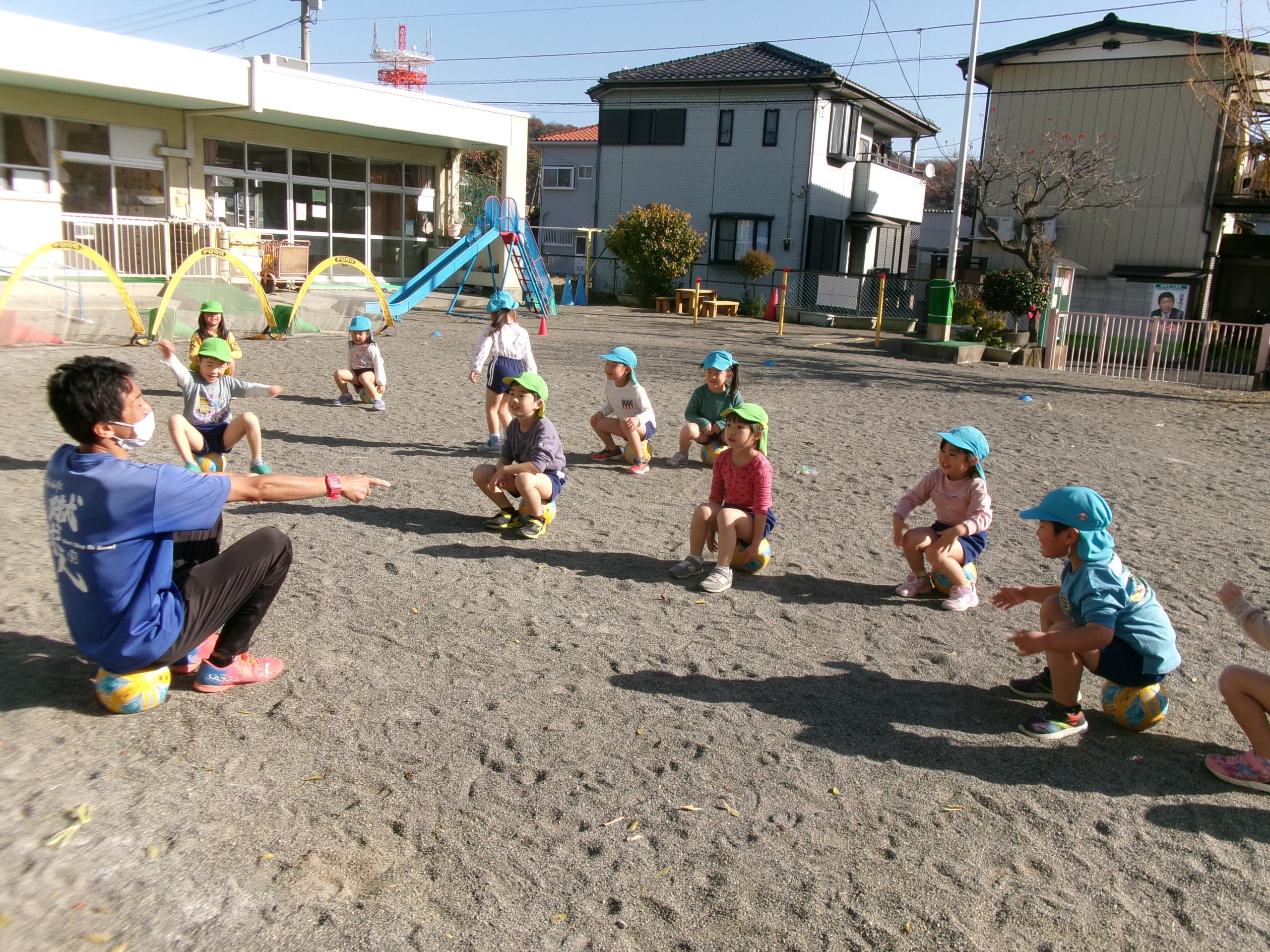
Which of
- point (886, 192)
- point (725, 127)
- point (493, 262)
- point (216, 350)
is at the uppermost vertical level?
point (725, 127)

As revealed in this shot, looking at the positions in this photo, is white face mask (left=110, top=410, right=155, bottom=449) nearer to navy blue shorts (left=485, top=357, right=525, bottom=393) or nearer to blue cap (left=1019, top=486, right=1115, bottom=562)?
blue cap (left=1019, top=486, right=1115, bottom=562)

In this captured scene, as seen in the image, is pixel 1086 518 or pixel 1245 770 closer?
pixel 1245 770

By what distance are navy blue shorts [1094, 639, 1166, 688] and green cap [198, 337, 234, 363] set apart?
6.19 m

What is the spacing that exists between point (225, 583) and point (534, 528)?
280 cm

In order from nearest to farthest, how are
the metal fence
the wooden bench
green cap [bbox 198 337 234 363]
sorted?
1. green cap [bbox 198 337 234 363]
2. the metal fence
3. the wooden bench

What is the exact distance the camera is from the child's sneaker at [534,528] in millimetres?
6523

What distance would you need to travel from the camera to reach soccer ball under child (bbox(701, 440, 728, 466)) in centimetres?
847

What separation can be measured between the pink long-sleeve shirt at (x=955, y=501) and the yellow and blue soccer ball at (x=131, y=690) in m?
3.87

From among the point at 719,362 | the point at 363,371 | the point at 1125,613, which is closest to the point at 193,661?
the point at 1125,613

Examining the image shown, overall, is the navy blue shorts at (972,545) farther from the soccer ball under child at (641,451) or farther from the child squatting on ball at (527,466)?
the soccer ball under child at (641,451)

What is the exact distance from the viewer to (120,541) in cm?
353

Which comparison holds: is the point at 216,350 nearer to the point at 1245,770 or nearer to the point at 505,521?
the point at 505,521

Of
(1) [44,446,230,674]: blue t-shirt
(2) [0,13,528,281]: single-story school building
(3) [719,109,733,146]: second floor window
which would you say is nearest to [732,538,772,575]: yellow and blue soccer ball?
(1) [44,446,230,674]: blue t-shirt

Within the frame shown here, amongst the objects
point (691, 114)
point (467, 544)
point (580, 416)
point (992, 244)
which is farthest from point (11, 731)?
point (691, 114)
